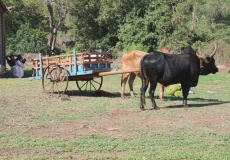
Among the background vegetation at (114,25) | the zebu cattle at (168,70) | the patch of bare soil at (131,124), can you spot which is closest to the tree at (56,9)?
the background vegetation at (114,25)

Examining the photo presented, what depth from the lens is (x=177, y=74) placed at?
464 inches

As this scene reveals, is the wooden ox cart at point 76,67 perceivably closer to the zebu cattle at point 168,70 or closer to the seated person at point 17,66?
the zebu cattle at point 168,70

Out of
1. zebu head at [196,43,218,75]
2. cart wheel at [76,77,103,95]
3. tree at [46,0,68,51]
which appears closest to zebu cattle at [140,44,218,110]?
Answer: zebu head at [196,43,218,75]

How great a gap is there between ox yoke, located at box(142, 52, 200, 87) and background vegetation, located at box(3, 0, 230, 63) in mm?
22152

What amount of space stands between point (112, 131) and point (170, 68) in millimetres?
3509

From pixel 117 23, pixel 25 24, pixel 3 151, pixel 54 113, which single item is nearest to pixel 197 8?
pixel 117 23

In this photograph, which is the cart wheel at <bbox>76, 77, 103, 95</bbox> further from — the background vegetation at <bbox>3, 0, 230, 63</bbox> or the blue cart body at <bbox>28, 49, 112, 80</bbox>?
the background vegetation at <bbox>3, 0, 230, 63</bbox>

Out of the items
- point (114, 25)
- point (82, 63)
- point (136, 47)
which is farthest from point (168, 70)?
point (114, 25)

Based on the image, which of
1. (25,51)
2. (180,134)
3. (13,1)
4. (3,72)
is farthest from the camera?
(13,1)

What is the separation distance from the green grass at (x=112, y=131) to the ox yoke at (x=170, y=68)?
82cm

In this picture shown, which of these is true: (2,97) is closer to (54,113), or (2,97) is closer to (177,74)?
(54,113)

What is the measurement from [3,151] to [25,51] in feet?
101

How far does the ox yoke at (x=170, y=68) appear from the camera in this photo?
1167 centimetres

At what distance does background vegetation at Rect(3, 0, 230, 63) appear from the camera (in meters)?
36.8
